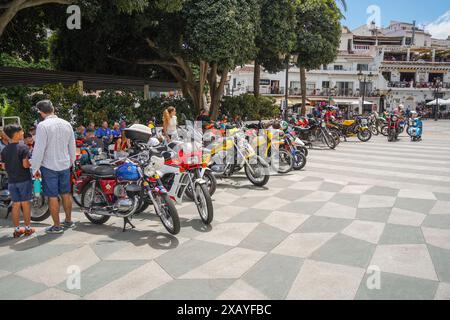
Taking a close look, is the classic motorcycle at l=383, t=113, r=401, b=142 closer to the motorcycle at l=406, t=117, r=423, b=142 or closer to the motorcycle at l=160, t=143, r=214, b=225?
the motorcycle at l=406, t=117, r=423, b=142

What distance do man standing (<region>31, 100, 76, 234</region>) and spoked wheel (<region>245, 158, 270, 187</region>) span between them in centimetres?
385

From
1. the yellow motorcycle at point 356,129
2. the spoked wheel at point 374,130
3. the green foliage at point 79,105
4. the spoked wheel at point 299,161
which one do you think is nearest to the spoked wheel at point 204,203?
the spoked wheel at point 299,161

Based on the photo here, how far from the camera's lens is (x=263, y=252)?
15.8ft

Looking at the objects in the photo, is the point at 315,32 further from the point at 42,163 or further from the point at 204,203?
the point at 42,163

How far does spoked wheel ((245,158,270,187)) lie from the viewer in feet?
26.9

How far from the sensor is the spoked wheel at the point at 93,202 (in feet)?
19.4

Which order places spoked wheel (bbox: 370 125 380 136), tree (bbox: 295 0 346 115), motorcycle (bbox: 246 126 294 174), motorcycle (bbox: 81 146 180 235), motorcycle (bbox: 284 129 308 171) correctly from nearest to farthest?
motorcycle (bbox: 81 146 180 235)
motorcycle (bbox: 246 126 294 174)
motorcycle (bbox: 284 129 308 171)
spoked wheel (bbox: 370 125 380 136)
tree (bbox: 295 0 346 115)

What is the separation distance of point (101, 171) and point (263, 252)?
104 inches

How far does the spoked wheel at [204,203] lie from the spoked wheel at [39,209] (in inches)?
94.2

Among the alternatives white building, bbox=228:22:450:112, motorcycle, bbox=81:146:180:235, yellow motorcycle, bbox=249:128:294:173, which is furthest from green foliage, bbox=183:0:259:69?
white building, bbox=228:22:450:112

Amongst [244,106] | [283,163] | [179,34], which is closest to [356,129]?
[244,106]
